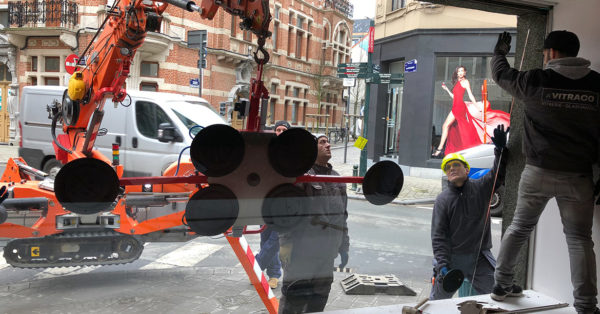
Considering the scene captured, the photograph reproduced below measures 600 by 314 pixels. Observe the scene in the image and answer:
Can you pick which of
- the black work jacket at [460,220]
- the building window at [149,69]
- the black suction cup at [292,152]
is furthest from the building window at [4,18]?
the black work jacket at [460,220]

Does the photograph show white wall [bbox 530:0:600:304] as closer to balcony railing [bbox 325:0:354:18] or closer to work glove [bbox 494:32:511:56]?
work glove [bbox 494:32:511:56]

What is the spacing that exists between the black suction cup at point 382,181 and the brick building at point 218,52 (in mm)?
470

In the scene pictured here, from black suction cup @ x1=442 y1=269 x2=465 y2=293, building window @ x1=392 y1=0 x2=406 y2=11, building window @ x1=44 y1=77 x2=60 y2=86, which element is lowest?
black suction cup @ x1=442 y1=269 x2=465 y2=293

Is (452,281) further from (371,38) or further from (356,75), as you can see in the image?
(371,38)

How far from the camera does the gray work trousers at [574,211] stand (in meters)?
1.92

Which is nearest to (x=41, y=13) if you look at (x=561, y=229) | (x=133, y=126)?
(x=133, y=126)

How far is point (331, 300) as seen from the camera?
2.33 meters

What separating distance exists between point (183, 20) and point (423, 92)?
1495mm

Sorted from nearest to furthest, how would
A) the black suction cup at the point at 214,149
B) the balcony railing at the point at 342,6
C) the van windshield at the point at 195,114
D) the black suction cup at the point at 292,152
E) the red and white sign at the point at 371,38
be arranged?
1. the black suction cup at the point at 214,149
2. the black suction cup at the point at 292,152
3. the van windshield at the point at 195,114
4. the balcony railing at the point at 342,6
5. the red and white sign at the point at 371,38

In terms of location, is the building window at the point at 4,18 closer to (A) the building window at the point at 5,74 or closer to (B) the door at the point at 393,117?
(A) the building window at the point at 5,74

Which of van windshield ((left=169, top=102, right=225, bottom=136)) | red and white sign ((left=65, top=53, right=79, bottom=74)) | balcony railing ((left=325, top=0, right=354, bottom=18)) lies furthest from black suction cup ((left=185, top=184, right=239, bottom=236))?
balcony railing ((left=325, top=0, right=354, bottom=18))

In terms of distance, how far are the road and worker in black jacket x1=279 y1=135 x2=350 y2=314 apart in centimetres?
11

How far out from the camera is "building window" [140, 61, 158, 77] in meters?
1.96

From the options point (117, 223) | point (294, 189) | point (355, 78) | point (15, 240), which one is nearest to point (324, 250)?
point (294, 189)
